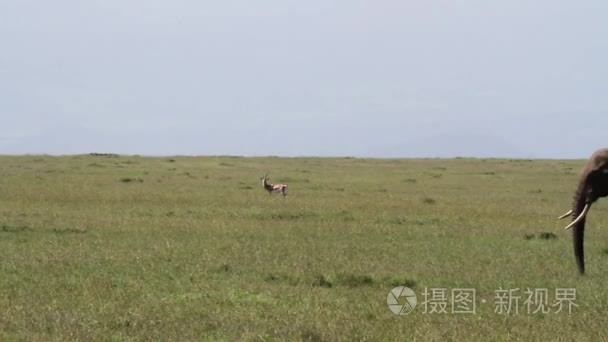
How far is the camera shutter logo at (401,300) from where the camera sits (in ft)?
30.0

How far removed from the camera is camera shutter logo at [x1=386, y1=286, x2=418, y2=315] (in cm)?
916

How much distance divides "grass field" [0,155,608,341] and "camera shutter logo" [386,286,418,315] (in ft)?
0.32

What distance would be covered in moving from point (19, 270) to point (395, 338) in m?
6.22

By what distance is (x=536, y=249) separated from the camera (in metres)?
14.1

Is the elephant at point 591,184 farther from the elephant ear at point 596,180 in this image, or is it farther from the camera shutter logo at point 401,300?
the camera shutter logo at point 401,300

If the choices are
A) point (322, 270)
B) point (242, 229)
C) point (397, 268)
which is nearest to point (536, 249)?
point (397, 268)

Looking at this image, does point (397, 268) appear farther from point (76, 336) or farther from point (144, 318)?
point (76, 336)

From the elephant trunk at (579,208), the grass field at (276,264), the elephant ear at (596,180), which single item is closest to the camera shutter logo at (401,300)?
the grass field at (276,264)

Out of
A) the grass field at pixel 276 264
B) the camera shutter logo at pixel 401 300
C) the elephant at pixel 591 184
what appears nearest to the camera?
the grass field at pixel 276 264

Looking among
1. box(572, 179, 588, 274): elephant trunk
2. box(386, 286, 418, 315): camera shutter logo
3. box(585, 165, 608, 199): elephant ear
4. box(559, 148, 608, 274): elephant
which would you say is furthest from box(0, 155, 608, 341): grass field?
box(585, 165, 608, 199): elephant ear

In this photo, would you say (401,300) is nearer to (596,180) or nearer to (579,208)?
(579,208)

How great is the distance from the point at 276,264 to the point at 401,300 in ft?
9.66

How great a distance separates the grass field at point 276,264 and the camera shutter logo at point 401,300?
0.32 ft

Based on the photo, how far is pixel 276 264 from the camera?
1197cm
